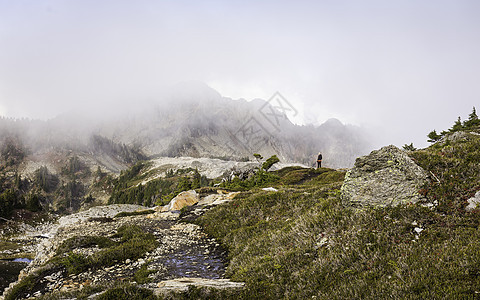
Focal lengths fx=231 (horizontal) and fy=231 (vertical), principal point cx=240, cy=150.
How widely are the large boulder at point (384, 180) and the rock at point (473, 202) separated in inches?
57.3

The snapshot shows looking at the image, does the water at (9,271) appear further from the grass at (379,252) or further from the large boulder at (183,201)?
the grass at (379,252)

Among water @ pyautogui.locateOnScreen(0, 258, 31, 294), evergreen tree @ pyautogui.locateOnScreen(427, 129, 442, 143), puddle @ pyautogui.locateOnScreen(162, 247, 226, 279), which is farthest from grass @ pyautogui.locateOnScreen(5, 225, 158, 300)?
evergreen tree @ pyautogui.locateOnScreen(427, 129, 442, 143)

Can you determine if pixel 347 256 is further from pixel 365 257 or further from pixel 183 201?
pixel 183 201

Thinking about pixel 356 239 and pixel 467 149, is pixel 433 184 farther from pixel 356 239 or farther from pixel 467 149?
pixel 356 239

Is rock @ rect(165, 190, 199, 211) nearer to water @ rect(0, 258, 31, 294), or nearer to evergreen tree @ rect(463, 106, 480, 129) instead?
water @ rect(0, 258, 31, 294)

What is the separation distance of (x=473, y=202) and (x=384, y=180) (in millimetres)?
3179

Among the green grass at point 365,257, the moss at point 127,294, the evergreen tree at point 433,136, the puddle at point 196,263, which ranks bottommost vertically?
the puddle at point 196,263

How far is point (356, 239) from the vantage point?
331 inches

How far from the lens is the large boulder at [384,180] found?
32.1 ft

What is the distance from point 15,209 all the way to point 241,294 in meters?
132

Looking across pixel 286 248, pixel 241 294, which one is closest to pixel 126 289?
pixel 241 294

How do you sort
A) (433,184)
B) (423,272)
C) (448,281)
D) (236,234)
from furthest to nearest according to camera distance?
1. (236,234)
2. (433,184)
3. (423,272)
4. (448,281)

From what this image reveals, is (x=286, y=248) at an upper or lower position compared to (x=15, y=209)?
upper

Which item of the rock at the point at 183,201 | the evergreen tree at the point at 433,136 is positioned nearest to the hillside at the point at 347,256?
the rock at the point at 183,201
